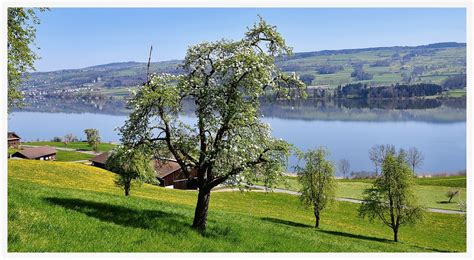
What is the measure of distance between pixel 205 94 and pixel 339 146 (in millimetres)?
133706

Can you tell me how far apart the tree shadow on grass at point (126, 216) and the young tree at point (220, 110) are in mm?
1283

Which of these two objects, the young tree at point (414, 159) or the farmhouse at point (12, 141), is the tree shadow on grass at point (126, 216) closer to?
the young tree at point (414, 159)

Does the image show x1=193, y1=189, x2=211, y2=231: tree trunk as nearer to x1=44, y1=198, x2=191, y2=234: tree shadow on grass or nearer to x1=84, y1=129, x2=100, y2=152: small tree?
x1=44, y1=198, x2=191, y2=234: tree shadow on grass

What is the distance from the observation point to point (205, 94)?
16766 mm

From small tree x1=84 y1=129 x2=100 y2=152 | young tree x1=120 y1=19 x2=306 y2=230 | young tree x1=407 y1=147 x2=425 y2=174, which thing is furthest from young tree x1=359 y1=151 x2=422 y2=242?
small tree x1=84 y1=129 x2=100 y2=152

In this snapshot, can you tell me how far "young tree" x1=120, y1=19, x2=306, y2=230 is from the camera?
646 inches

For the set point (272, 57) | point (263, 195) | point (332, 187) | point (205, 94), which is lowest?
point (263, 195)

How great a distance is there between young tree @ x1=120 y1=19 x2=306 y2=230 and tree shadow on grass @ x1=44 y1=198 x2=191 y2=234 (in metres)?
1.28

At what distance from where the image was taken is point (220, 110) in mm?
16516

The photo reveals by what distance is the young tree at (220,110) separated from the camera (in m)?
16.4

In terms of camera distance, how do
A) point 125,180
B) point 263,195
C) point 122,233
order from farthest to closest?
point 263,195, point 125,180, point 122,233

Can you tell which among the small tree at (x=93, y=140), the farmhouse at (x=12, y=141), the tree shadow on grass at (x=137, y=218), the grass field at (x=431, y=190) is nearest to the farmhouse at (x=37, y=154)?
the farmhouse at (x=12, y=141)
